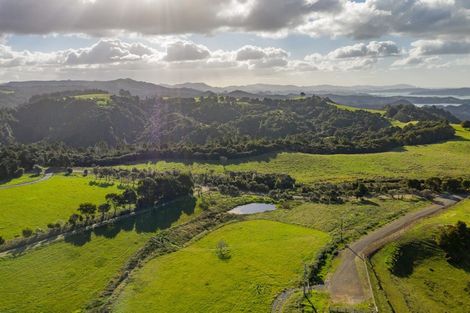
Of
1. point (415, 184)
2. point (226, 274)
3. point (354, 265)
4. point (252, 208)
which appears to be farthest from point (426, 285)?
point (252, 208)

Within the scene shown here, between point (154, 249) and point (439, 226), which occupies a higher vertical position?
point (439, 226)

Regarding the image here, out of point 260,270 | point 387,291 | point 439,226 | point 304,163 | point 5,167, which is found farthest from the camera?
point 304,163

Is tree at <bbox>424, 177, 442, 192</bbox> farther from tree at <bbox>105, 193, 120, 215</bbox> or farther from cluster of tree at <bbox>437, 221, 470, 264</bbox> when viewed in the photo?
tree at <bbox>105, 193, 120, 215</bbox>

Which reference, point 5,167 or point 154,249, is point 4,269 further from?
point 5,167

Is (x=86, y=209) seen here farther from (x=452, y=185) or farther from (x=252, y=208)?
(x=452, y=185)

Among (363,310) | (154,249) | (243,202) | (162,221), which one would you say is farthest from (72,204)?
(363,310)

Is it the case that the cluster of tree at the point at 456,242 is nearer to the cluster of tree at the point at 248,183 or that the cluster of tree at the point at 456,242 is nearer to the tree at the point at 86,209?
the cluster of tree at the point at 248,183
